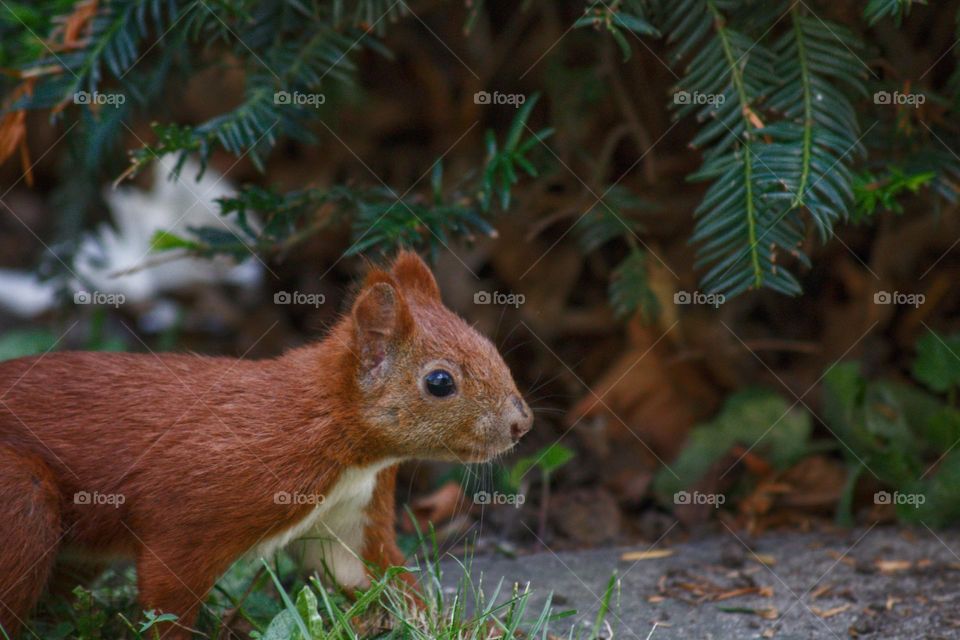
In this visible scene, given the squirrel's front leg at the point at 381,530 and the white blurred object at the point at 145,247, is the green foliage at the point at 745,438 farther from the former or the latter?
the white blurred object at the point at 145,247

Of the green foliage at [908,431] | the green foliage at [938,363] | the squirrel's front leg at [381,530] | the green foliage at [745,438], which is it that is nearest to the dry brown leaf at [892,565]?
the green foliage at [908,431]

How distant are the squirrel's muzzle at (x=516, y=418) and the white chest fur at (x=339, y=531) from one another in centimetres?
38

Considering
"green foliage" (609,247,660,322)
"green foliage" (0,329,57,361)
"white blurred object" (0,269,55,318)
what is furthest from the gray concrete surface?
"white blurred object" (0,269,55,318)

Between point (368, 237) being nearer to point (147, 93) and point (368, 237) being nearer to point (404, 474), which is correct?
point (147, 93)

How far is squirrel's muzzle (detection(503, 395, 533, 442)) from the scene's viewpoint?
3074 millimetres

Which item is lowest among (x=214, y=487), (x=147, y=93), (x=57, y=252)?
(x=214, y=487)

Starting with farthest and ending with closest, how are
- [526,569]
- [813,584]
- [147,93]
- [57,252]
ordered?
[57,252] → [147,93] → [526,569] → [813,584]

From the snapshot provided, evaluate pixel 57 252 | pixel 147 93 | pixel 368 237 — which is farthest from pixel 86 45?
pixel 57 252

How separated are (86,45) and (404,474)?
227cm

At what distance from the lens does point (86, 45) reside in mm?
3594

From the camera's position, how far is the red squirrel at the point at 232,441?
115 inches

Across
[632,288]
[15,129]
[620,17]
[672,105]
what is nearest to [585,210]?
[632,288]

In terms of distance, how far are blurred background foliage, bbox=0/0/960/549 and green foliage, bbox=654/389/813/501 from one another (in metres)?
0.01

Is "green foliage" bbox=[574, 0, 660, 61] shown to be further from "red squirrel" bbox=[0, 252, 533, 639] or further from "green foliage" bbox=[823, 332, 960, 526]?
"green foliage" bbox=[823, 332, 960, 526]
